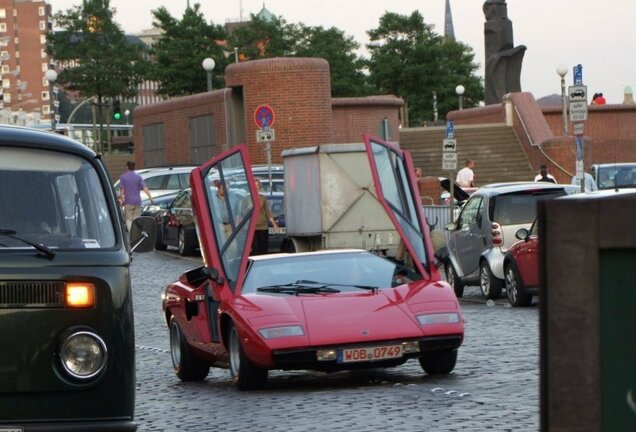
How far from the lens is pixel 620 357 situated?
13.9ft

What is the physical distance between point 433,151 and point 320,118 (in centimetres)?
685

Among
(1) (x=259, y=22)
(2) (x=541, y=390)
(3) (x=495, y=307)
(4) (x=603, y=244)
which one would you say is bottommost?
(3) (x=495, y=307)

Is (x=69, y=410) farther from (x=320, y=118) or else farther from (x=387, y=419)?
(x=320, y=118)

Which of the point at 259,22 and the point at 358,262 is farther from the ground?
the point at 259,22

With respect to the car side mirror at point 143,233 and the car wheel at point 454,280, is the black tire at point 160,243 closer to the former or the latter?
the car wheel at point 454,280

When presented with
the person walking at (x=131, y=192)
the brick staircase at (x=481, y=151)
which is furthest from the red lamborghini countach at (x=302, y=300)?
the brick staircase at (x=481, y=151)

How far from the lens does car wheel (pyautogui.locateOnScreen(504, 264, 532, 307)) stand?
2206cm

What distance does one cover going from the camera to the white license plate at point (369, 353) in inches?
504

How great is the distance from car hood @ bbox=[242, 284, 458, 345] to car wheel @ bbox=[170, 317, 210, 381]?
4.58ft

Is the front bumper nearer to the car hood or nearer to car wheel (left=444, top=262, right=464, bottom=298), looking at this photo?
the car hood

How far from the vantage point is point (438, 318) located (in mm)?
13109

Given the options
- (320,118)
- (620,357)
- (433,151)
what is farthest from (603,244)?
(433,151)

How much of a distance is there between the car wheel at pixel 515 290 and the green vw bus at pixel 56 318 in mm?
14839

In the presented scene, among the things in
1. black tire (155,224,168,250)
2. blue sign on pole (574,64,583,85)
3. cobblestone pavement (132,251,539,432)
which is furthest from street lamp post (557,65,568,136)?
cobblestone pavement (132,251,539,432)
